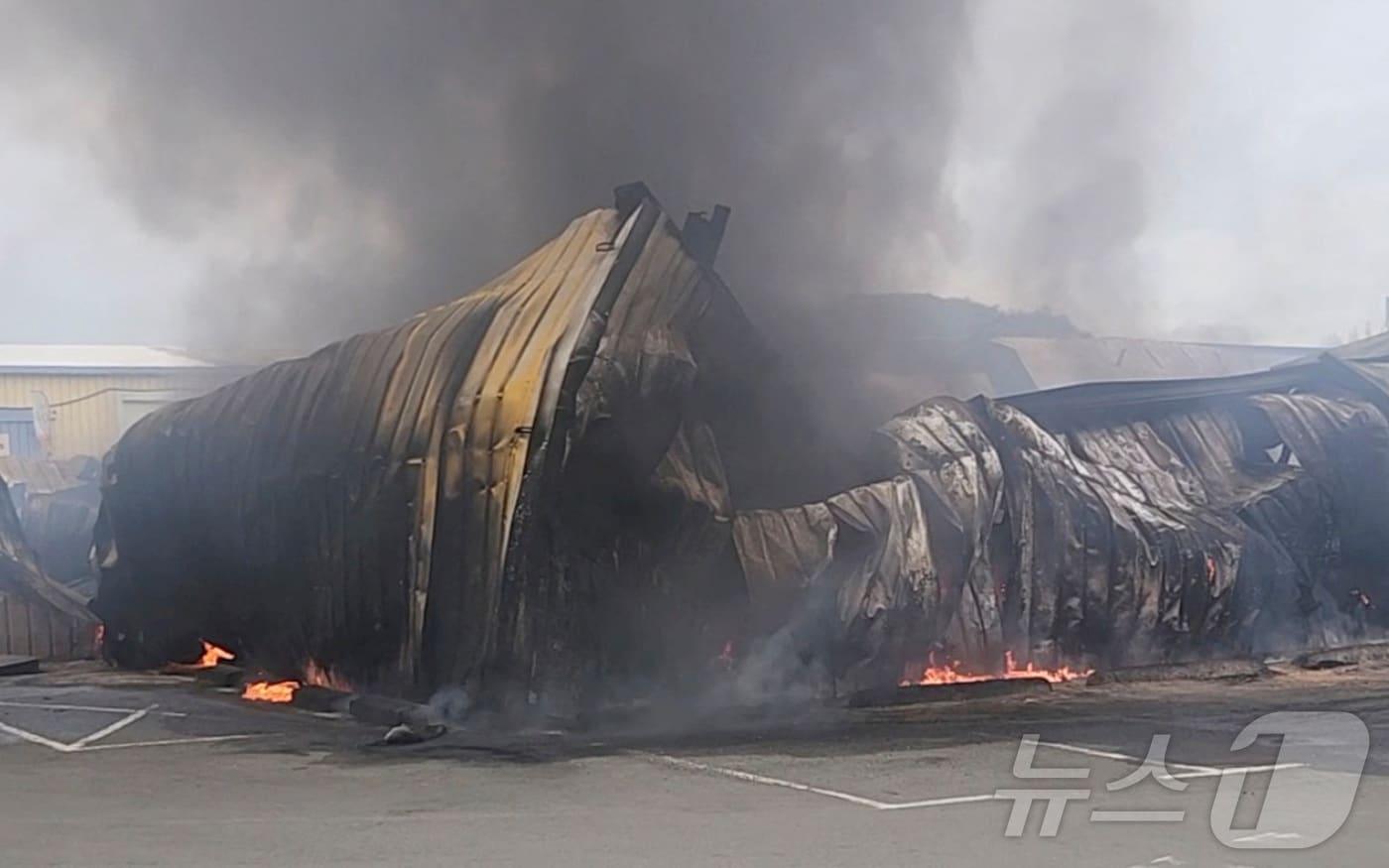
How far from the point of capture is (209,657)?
14992 mm

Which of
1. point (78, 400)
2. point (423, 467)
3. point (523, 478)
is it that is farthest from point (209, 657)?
point (78, 400)

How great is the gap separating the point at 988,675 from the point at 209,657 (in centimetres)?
778

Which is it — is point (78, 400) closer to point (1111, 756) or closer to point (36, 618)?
point (36, 618)

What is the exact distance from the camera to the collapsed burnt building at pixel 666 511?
34.2 feet

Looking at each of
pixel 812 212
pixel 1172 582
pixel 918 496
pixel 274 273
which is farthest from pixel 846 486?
pixel 274 273

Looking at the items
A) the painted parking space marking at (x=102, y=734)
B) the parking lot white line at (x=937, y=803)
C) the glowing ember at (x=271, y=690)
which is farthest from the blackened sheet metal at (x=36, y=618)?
the parking lot white line at (x=937, y=803)

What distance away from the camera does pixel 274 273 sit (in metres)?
18.0

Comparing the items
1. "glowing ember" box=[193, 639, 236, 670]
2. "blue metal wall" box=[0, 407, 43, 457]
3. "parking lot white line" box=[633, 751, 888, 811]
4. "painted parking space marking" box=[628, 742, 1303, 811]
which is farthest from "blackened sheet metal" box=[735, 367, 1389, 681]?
"blue metal wall" box=[0, 407, 43, 457]

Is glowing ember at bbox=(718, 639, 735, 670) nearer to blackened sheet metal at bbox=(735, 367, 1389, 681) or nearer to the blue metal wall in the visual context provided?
blackened sheet metal at bbox=(735, 367, 1389, 681)

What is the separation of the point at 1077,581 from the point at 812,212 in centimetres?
605

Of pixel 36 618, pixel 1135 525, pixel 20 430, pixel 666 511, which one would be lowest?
pixel 36 618

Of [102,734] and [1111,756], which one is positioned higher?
[102,734]

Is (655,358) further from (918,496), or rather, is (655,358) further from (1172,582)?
(1172,582)

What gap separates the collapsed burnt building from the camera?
10422mm
